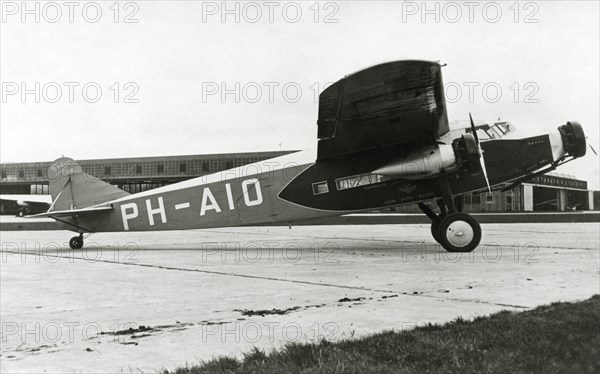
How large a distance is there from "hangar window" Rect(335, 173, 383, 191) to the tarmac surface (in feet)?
6.15

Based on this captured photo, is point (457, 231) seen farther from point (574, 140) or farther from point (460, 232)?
point (574, 140)

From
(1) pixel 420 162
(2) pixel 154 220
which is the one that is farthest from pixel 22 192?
(1) pixel 420 162

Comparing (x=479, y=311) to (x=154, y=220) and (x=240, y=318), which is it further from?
(x=154, y=220)

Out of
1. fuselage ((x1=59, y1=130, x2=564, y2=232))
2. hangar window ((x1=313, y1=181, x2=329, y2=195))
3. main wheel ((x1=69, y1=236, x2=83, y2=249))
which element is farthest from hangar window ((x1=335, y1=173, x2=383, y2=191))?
main wheel ((x1=69, y1=236, x2=83, y2=249))

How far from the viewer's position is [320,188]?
12.6 metres

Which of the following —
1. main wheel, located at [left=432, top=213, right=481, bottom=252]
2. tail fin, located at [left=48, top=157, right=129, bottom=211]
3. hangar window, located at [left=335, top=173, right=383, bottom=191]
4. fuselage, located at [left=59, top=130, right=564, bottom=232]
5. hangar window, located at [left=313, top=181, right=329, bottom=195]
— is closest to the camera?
main wheel, located at [left=432, top=213, right=481, bottom=252]

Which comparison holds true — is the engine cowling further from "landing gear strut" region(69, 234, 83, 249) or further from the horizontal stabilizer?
"landing gear strut" region(69, 234, 83, 249)

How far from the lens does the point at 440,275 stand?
26.2ft

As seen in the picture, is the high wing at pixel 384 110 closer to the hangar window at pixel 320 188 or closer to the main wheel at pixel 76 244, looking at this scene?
the hangar window at pixel 320 188

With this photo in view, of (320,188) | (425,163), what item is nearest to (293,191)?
(320,188)

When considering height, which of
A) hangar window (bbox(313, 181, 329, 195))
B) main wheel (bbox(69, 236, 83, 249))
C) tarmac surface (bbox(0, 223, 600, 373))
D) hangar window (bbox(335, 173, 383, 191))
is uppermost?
hangar window (bbox(335, 173, 383, 191))

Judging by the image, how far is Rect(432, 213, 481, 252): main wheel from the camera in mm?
11367

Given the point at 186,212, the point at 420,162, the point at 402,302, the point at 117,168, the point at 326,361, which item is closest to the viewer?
the point at 326,361

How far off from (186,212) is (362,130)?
195 inches
